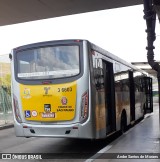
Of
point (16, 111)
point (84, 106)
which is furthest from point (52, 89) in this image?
point (16, 111)

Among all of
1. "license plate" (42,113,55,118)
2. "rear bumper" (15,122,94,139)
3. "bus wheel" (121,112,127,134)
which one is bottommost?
"bus wheel" (121,112,127,134)

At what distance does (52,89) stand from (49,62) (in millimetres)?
773

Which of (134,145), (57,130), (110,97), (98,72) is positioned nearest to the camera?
(57,130)

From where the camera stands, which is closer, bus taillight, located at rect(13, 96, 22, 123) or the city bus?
the city bus

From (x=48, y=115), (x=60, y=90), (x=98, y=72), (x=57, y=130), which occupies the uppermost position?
(x=98, y=72)

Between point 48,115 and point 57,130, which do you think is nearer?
point 57,130

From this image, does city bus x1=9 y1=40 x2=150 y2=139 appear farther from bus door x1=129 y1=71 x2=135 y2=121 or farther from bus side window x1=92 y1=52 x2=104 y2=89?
bus door x1=129 y1=71 x2=135 y2=121

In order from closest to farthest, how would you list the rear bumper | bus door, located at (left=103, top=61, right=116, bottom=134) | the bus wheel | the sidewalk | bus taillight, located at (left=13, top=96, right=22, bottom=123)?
1. the sidewalk
2. the rear bumper
3. bus taillight, located at (left=13, top=96, right=22, bottom=123)
4. bus door, located at (left=103, top=61, right=116, bottom=134)
5. the bus wheel

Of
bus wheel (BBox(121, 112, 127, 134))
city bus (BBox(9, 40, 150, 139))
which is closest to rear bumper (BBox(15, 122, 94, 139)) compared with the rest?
city bus (BBox(9, 40, 150, 139))

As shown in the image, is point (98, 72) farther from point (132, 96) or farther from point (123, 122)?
point (132, 96)

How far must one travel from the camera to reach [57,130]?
29.5 ft

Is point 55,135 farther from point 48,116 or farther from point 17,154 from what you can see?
point 17,154

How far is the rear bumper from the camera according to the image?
8.73m

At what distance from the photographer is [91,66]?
9.05 metres
